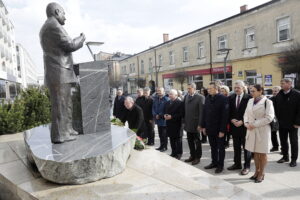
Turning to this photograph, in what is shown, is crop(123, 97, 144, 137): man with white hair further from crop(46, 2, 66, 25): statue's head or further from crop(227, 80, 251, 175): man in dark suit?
crop(46, 2, 66, 25): statue's head

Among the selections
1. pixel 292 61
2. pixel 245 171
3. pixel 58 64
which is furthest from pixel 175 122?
pixel 292 61

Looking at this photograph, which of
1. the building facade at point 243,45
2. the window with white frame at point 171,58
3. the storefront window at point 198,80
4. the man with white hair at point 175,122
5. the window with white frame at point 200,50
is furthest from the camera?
the window with white frame at point 171,58

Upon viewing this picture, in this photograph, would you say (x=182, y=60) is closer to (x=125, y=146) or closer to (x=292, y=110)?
(x=292, y=110)

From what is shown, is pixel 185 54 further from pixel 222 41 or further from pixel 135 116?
pixel 135 116

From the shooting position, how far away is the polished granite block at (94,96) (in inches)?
187

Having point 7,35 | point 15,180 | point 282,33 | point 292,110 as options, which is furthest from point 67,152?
point 7,35

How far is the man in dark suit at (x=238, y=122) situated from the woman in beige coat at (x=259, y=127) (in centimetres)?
42

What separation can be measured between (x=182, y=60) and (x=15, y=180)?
2690cm

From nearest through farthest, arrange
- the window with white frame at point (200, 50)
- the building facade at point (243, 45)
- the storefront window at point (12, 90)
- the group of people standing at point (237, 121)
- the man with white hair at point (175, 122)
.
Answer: the group of people standing at point (237, 121) < the man with white hair at point (175, 122) < the building facade at point (243, 45) < the window with white frame at point (200, 50) < the storefront window at point (12, 90)

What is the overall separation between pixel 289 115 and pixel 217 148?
6.04ft

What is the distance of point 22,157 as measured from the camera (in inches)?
169

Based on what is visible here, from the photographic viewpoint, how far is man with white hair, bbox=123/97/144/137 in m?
5.72

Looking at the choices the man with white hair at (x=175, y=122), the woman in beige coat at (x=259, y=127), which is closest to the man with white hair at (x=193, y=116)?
the man with white hair at (x=175, y=122)

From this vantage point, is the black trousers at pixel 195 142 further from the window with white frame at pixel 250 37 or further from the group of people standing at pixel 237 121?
the window with white frame at pixel 250 37
